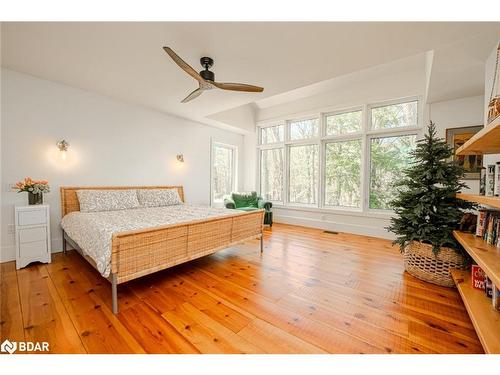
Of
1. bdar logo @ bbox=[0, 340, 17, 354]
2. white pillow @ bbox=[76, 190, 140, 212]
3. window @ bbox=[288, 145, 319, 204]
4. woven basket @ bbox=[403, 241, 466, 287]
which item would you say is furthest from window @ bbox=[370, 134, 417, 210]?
bdar logo @ bbox=[0, 340, 17, 354]

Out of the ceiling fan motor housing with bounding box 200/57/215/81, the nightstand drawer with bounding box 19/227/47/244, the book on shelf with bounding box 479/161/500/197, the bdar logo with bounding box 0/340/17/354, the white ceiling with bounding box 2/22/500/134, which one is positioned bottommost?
the bdar logo with bounding box 0/340/17/354

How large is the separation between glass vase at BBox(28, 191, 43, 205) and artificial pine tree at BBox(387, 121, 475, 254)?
4572 mm

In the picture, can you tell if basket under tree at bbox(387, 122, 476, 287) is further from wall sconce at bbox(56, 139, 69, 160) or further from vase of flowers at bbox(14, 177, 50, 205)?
wall sconce at bbox(56, 139, 69, 160)

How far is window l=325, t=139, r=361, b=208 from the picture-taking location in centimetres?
450

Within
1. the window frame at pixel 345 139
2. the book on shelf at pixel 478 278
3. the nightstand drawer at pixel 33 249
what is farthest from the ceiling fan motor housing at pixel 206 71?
the window frame at pixel 345 139

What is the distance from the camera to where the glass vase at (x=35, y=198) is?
2.73 metres

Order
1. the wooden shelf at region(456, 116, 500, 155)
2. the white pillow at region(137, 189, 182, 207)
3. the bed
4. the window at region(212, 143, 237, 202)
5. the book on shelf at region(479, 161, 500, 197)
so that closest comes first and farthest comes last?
the wooden shelf at region(456, 116, 500, 155) → the book on shelf at region(479, 161, 500, 197) → the bed → the white pillow at region(137, 189, 182, 207) → the window at region(212, 143, 237, 202)

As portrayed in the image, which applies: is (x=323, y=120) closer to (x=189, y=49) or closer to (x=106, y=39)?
(x=189, y=49)

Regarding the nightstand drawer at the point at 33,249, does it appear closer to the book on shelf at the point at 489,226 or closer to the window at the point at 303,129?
the book on shelf at the point at 489,226

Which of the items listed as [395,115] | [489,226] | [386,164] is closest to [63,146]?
[489,226]

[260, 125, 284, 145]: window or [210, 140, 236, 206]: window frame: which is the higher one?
[260, 125, 284, 145]: window

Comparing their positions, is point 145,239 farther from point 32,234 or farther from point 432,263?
point 432,263
